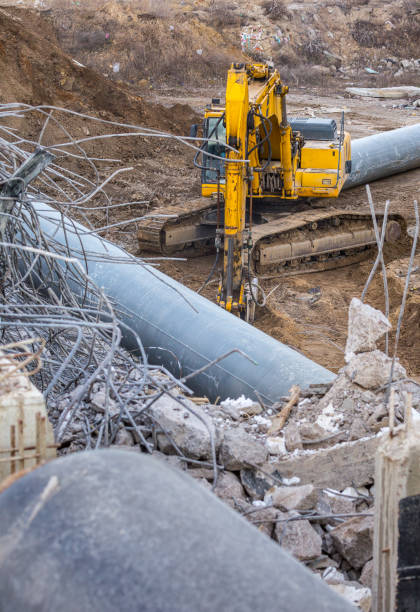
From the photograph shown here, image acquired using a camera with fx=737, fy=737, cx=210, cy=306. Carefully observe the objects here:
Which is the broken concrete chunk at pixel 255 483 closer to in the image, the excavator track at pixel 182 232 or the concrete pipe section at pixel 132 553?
the concrete pipe section at pixel 132 553

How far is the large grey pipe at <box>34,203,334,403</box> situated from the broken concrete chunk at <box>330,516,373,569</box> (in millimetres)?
1996

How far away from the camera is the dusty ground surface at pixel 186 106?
35.6ft

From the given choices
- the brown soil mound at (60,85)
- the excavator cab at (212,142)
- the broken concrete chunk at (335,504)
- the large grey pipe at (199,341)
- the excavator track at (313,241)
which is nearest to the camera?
the broken concrete chunk at (335,504)

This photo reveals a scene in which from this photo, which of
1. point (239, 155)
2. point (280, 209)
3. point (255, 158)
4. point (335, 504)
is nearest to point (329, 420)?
point (335, 504)

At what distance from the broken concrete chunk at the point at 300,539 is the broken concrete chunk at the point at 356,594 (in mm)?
207

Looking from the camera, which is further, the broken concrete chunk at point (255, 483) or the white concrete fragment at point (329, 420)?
the white concrete fragment at point (329, 420)

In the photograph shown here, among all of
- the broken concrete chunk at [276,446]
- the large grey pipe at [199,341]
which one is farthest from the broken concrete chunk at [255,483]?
the large grey pipe at [199,341]

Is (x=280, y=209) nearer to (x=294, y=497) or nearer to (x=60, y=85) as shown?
(x=60, y=85)

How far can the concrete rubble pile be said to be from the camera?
352 centimetres

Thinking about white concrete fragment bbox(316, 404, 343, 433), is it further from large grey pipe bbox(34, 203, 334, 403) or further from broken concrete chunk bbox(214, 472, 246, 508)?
large grey pipe bbox(34, 203, 334, 403)

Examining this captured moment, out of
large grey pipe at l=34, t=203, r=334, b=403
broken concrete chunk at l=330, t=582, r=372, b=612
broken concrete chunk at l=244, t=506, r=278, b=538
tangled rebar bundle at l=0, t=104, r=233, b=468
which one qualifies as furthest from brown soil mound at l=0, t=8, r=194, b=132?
broken concrete chunk at l=330, t=582, r=372, b=612

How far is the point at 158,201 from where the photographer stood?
1481 cm

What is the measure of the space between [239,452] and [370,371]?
109 centimetres

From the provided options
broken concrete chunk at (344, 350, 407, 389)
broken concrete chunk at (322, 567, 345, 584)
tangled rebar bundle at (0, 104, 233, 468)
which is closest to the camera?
broken concrete chunk at (322, 567, 345, 584)
